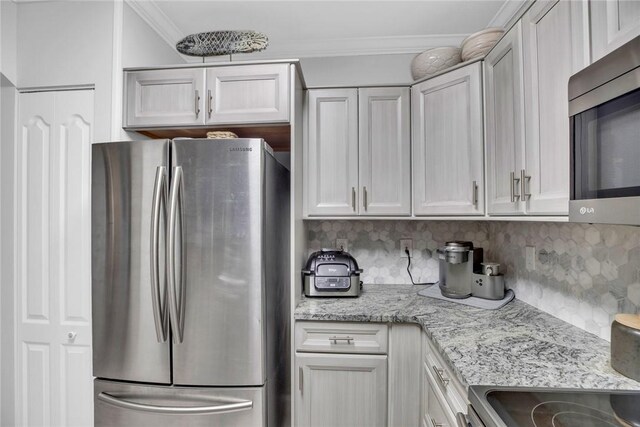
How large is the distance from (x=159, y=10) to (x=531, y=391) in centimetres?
263

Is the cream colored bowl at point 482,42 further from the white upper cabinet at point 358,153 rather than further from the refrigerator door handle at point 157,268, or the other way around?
the refrigerator door handle at point 157,268

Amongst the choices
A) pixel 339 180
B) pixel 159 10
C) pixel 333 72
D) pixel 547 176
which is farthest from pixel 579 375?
pixel 159 10

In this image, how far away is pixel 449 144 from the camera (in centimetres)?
181

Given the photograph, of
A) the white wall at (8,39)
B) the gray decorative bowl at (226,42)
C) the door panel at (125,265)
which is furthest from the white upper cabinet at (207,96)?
the white wall at (8,39)

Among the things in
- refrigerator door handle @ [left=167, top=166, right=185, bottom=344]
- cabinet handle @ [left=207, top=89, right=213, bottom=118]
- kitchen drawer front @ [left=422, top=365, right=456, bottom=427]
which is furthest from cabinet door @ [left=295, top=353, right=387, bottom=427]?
cabinet handle @ [left=207, top=89, right=213, bottom=118]

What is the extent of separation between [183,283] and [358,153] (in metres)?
1.27

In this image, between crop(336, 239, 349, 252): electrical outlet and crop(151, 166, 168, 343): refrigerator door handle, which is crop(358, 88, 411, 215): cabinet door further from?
crop(151, 166, 168, 343): refrigerator door handle

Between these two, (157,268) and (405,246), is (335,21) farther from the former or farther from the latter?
(157,268)

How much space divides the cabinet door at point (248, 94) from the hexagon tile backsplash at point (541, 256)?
92 cm

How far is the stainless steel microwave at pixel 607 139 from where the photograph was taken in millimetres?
708

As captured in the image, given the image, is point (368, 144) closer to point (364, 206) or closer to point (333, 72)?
point (364, 206)

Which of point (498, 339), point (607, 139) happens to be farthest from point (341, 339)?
point (607, 139)

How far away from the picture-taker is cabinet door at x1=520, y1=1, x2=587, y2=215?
104cm

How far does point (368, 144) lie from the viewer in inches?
79.2
